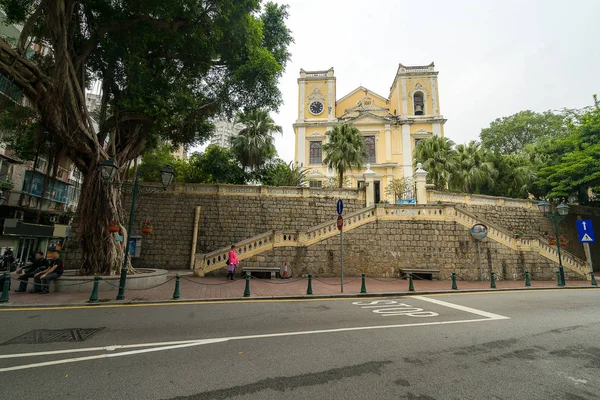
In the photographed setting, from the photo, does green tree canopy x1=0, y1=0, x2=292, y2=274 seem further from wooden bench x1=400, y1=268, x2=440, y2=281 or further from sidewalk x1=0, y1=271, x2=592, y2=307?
wooden bench x1=400, y1=268, x2=440, y2=281

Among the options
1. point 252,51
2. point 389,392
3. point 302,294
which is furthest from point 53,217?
point 389,392

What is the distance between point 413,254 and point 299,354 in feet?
44.0

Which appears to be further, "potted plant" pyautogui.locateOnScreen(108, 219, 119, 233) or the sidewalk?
"potted plant" pyautogui.locateOnScreen(108, 219, 119, 233)

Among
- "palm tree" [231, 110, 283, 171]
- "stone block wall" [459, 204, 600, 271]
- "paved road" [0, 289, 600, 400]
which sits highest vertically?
"palm tree" [231, 110, 283, 171]

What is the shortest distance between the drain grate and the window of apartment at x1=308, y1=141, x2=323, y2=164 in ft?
105

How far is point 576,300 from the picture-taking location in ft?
31.5

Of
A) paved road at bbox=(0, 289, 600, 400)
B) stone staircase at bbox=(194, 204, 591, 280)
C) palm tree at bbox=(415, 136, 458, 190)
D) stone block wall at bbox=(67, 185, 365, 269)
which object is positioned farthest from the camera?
palm tree at bbox=(415, 136, 458, 190)

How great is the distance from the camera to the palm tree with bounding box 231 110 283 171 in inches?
1052

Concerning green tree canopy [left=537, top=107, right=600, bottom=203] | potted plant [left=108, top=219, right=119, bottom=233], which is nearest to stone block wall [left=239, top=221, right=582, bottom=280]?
potted plant [left=108, top=219, right=119, bottom=233]

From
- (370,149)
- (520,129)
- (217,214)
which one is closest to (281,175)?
(217,214)

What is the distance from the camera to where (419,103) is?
38.8 metres

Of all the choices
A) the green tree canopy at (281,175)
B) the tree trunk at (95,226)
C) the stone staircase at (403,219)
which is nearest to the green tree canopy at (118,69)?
A: the tree trunk at (95,226)

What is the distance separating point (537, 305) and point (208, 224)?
719 inches

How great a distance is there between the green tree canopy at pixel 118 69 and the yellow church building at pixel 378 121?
20.6 meters
